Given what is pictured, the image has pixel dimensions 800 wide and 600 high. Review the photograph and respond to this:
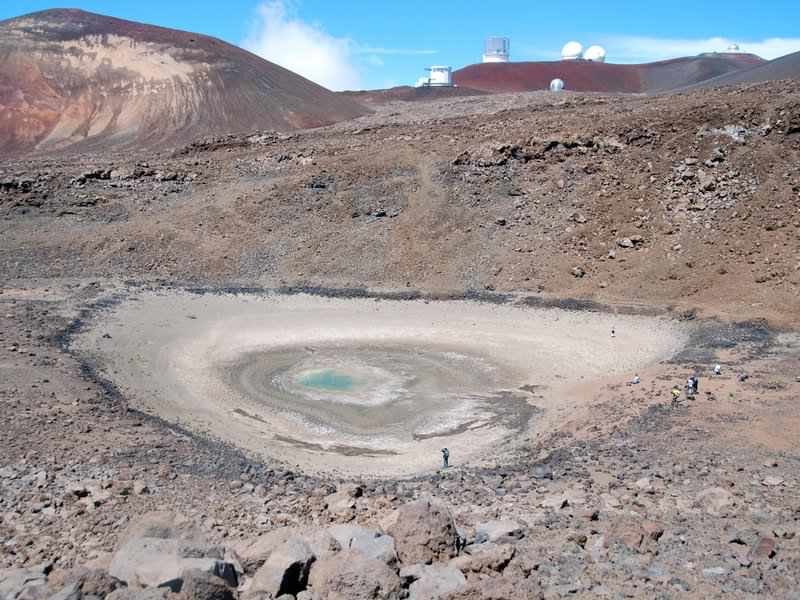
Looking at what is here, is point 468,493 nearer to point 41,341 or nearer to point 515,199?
point 41,341

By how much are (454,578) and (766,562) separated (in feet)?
11.5

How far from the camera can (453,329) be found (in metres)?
22.8

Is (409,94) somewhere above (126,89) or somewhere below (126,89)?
above

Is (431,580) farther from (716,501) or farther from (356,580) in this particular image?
(716,501)

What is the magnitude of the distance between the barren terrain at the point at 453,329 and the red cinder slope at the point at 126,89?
21.3 ft

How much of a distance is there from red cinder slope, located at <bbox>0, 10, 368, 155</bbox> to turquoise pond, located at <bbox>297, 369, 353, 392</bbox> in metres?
25.9

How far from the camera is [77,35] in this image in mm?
49344

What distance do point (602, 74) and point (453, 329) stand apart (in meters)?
Result: 56.0

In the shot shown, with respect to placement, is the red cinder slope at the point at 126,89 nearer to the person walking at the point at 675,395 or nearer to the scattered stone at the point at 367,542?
the person walking at the point at 675,395

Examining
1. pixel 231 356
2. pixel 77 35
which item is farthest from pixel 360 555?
pixel 77 35

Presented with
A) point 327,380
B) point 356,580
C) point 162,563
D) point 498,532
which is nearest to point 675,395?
point 498,532

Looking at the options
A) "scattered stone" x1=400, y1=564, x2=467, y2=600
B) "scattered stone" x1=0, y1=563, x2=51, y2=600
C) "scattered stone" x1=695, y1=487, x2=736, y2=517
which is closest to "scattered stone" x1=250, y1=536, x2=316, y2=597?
"scattered stone" x1=400, y1=564, x2=467, y2=600

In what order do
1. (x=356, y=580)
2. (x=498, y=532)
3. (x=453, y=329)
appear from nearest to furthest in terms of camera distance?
(x=356, y=580) → (x=498, y=532) → (x=453, y=329)

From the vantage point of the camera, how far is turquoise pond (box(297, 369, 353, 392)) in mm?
18781
